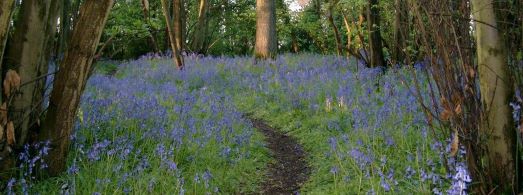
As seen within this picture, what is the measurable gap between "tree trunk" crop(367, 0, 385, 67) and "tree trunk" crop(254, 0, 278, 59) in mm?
4882

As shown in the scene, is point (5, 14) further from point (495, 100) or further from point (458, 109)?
point (495, 100)

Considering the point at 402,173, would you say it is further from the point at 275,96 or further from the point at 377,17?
the point at 377,17

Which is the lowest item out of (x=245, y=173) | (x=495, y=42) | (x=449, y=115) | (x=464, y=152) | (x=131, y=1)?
(x=245, y=173)

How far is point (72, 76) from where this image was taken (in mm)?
4578

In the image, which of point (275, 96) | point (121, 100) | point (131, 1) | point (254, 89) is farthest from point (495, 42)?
point (131, 1)

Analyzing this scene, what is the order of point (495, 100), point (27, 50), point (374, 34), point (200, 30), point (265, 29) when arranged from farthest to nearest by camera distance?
point (200, 30) → point (265, 29) → point (374, 34) → point (27, 50) → point (495, 100)

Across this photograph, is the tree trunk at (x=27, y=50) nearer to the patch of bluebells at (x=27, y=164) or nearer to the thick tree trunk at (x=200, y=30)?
the patch of bluebells at (x=27, y=164)

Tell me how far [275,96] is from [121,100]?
3892mm

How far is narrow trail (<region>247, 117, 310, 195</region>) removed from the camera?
5.71 m

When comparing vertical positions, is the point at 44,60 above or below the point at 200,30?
below

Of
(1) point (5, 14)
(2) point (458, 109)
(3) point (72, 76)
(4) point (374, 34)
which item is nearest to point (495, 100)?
(2) point (458, 109)

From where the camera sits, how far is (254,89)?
1206 centimetres

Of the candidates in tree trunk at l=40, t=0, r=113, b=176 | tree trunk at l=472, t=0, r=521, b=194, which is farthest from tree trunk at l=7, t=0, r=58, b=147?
tree trunk at l=472, t=0, r=521, b=194

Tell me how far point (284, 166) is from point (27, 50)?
3558 mm
